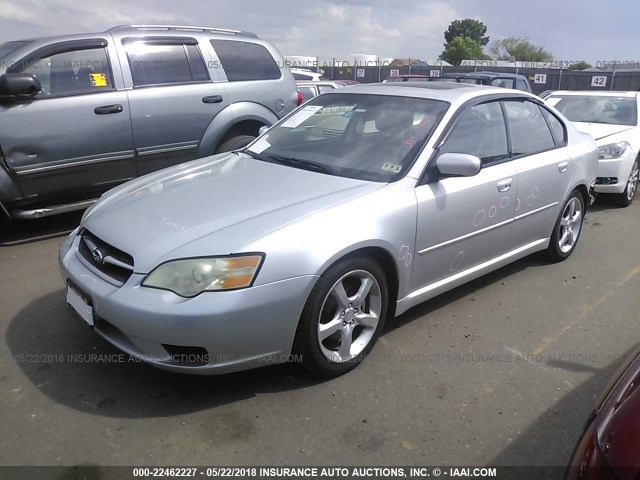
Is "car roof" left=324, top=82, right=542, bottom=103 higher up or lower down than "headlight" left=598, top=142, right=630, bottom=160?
higher up

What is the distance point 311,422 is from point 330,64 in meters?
29.1

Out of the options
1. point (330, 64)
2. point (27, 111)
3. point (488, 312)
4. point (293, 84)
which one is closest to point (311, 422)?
point (488, 312)

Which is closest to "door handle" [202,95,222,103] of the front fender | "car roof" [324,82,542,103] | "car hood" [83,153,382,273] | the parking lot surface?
the front fender

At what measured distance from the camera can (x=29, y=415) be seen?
8.64 feet

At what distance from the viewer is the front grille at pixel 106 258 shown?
2707mm

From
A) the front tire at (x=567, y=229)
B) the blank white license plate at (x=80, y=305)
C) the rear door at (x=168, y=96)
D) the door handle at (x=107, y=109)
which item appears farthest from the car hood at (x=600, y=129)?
the blank white license plate at (x=80, y=305)

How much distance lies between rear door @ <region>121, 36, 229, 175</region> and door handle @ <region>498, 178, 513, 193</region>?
3.25 meters

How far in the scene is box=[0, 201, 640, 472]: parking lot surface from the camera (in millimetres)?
2459

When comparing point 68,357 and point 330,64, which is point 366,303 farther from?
point 330,64

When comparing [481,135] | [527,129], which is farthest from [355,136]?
[527,129]

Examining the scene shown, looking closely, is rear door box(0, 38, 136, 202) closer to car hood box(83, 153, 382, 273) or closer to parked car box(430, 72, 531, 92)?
car hood box(83, 153, 382, 273)

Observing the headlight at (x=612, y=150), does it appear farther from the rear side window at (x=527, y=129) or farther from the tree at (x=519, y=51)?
the tree at (x=519, y=51)

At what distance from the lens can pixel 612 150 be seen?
694cm

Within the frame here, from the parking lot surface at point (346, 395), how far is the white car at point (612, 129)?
3333 millimetres
